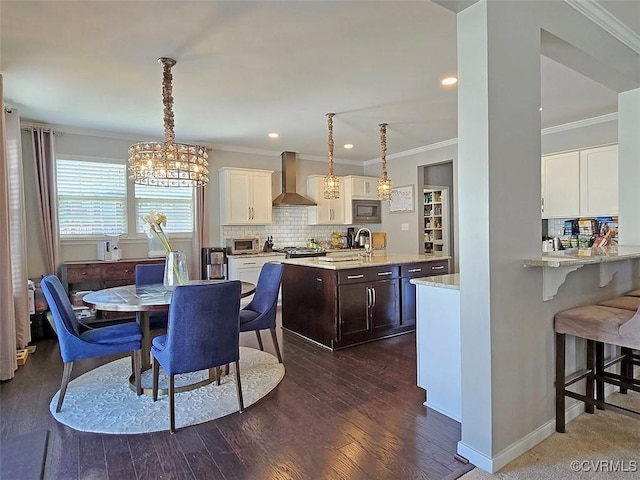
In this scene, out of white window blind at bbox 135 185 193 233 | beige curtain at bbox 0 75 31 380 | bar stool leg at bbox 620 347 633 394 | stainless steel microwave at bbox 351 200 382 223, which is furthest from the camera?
stainless steel microwave at bbox 351 200 382 223

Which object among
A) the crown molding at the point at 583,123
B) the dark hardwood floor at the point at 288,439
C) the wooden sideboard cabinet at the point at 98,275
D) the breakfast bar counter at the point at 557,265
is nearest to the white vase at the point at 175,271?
the dark hardwood floor at the point at 288,439

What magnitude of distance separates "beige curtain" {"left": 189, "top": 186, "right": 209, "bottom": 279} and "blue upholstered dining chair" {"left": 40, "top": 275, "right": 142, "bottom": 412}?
121 inches

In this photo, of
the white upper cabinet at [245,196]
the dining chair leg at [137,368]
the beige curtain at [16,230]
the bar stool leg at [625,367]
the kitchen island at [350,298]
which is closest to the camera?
the bar stool leg at [625,367]

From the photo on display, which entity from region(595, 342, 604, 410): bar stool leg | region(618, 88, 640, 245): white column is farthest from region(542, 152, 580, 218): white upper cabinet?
region(595, 342, 604, 410): bar stool leg

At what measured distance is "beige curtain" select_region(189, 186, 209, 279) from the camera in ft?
19.4

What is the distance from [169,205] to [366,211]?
374 centimetres

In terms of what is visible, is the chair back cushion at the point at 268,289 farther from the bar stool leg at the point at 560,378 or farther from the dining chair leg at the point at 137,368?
the bar stool leg at the point at 560,378

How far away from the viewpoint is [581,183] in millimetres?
4832

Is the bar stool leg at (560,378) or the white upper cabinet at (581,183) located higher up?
the white upper cabinet at (581,183)

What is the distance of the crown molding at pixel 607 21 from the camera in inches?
91.8

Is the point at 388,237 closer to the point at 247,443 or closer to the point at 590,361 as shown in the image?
the point at 590,361

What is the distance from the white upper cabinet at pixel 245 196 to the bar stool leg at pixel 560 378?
4.83 m

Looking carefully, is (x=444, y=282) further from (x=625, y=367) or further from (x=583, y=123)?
(x=583, y=123)

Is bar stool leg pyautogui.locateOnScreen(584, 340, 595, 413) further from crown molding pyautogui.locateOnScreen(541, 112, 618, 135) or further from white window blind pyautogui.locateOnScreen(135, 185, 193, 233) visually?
white window blind pyautogui.locateOnScreen(135, 185, 193, 233)
